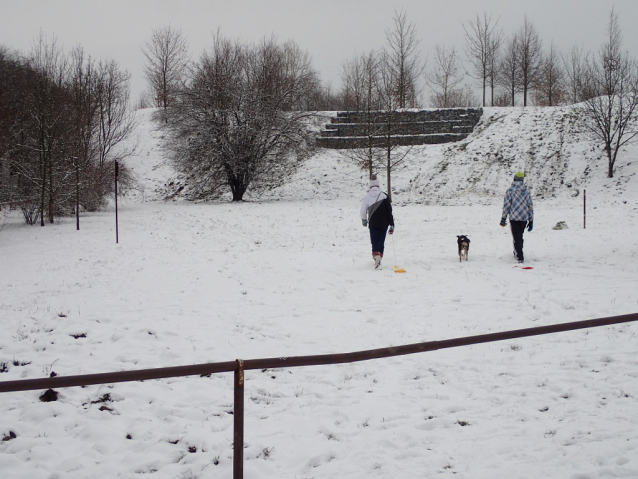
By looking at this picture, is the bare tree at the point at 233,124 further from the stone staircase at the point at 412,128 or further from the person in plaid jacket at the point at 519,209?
the person in plaid jacket at the point at 519,209

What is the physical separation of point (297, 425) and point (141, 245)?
11.7 m

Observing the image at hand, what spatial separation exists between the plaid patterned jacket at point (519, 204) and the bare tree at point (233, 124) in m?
20.3

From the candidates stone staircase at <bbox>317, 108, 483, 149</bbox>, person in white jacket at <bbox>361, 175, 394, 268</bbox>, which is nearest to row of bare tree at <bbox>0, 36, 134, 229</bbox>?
person in white jacket at <bbox>361, 175, 394, 268</bbox>

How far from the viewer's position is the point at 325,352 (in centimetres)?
619

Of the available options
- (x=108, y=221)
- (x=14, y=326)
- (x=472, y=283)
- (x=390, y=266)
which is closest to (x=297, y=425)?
(x=14, y=326)

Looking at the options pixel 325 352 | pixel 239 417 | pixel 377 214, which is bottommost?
pixel 325 352

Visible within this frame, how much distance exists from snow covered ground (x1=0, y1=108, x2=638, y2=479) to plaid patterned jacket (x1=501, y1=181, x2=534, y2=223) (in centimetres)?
115

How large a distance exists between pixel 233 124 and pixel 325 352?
83.8ft

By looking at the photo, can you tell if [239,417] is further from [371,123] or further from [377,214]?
[371,123]

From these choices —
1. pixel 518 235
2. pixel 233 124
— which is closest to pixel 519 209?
pixel 518 235

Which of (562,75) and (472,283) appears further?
(562,75)

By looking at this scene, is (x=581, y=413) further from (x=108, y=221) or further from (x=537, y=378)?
(x=108, y=221)

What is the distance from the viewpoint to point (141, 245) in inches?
582

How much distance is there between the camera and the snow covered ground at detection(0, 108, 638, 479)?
12.5ft
